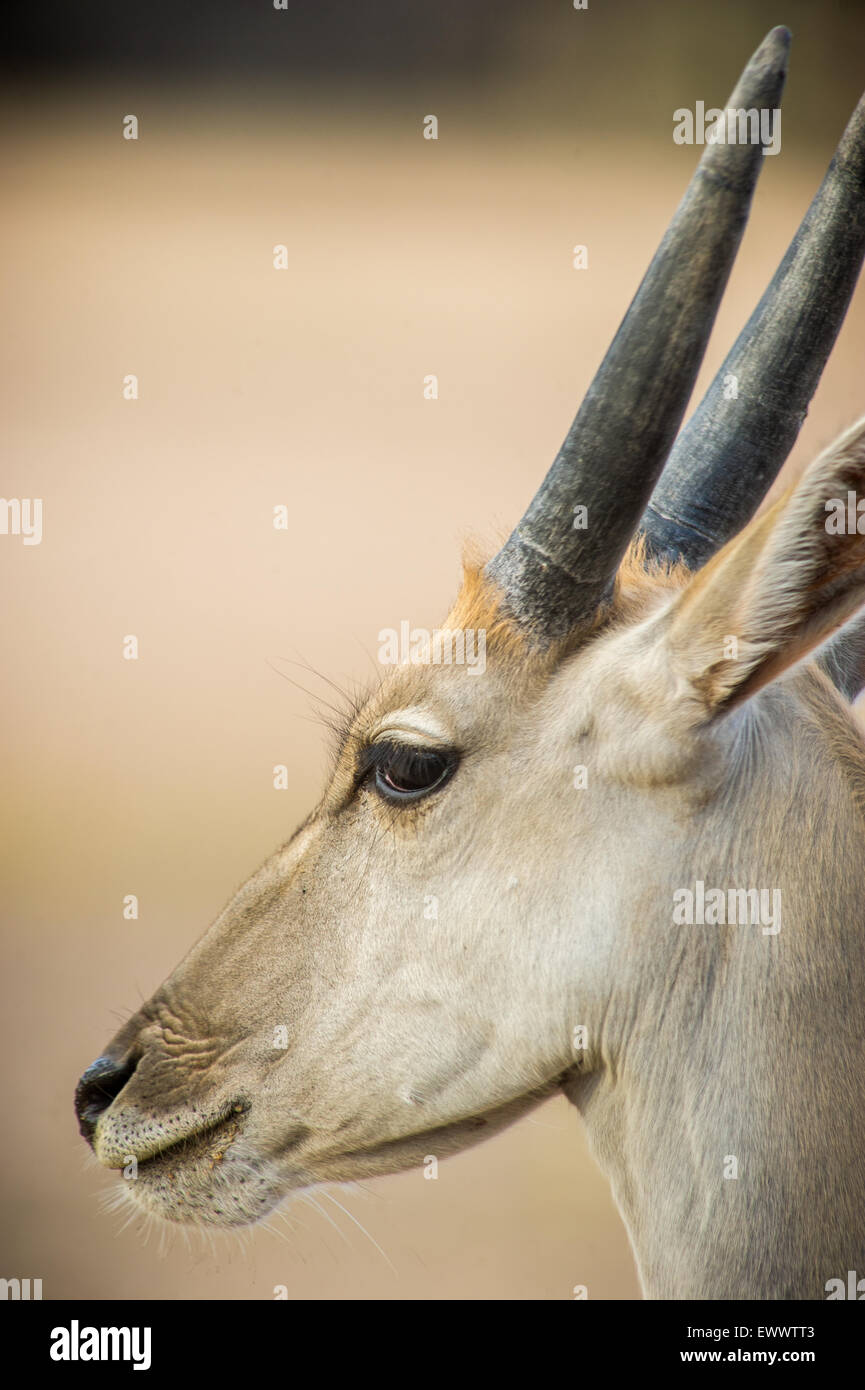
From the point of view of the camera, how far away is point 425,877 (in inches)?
73.2

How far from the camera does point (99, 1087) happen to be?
211cm

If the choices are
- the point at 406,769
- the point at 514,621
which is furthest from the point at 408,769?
the point at 514,621

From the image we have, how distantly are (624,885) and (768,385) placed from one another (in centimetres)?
97

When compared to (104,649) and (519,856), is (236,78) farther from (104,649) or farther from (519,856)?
(519,856)

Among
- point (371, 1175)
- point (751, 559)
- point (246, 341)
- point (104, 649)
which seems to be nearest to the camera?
point (751, 559)

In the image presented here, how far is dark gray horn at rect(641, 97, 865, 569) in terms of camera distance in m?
1.86

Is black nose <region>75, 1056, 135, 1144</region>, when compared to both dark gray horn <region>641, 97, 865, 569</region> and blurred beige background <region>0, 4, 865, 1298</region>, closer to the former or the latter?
dark gray horn <region>641, 97, 865, 569</region>

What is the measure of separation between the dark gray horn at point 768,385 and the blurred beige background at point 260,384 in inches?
148

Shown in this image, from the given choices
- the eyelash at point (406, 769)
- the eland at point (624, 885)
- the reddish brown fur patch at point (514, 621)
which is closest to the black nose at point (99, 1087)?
the eland at point (624, 885)

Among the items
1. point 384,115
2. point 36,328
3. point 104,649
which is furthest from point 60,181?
point 104,649

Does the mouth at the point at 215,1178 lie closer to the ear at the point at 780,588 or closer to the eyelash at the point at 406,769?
the eyelash at the point at 406,769

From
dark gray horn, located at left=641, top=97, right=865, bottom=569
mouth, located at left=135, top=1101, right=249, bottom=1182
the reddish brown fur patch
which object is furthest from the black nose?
dark gray horn, located at left=641, top=97, right=865, bottom=569

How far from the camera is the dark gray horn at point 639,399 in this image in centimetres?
158

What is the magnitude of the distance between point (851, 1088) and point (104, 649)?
5242 millimetres
